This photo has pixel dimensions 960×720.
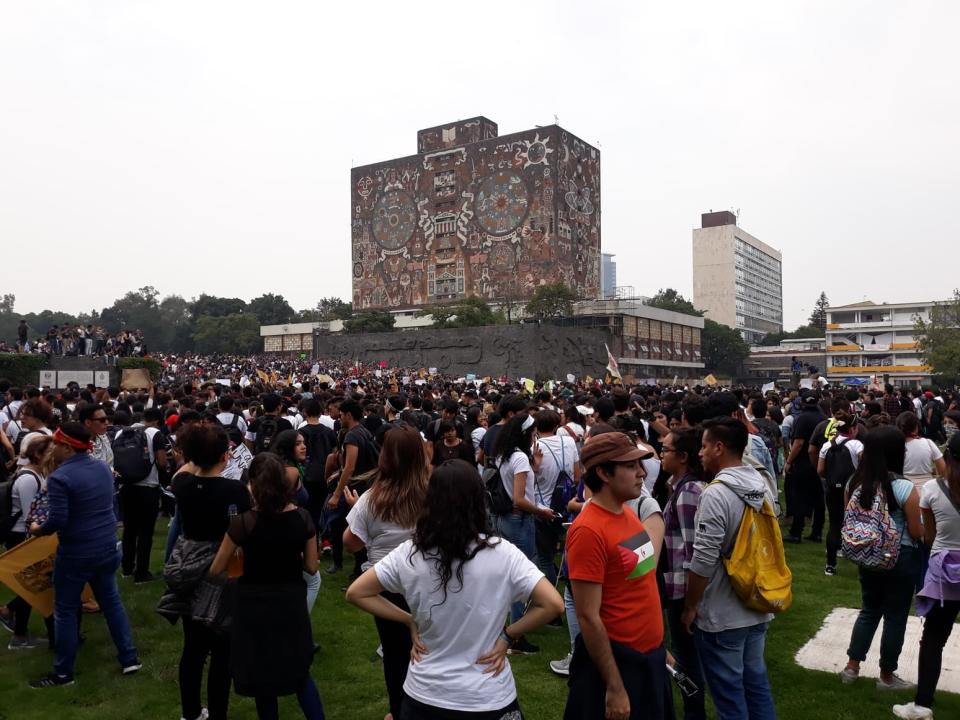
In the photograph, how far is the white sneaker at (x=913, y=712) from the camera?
13.0 feet

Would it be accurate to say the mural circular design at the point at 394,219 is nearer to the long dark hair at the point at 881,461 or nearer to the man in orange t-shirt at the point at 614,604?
the long dark hair at the point at 881,461

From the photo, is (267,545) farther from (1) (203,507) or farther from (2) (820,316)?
(2) (820,316)

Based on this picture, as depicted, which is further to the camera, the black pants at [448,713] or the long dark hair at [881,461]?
the long dark hair at [881,461]

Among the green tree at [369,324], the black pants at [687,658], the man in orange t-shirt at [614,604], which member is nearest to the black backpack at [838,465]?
the black pants at [687,658]

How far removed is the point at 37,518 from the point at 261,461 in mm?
2119

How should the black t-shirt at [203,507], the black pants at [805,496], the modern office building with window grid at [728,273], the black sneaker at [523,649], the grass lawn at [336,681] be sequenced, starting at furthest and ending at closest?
the modern office building with window grid at [728,273], the black pants at [805,496], the black sneaker at [523,649], the grass lawn at [336,681], the black t-shirt at [203,507]

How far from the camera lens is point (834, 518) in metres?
7.44

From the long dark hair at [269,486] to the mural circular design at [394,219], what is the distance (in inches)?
2467

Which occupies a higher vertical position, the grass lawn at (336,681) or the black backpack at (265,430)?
the black backpack at (265,430)

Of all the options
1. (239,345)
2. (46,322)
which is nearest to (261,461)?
(239,345)

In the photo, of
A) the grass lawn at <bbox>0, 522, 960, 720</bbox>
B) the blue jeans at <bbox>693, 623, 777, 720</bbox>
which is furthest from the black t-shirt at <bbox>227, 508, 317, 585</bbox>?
the blue jeans at <bbox>693, 623, 777, 720</bbox>

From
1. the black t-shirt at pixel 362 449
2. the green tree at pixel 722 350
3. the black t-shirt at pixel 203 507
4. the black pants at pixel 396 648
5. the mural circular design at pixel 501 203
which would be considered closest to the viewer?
the black pants at pixel 396 648

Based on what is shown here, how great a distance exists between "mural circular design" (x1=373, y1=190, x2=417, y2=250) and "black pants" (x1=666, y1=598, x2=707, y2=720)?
6274 centimetres

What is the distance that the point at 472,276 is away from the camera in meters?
61.3
